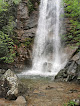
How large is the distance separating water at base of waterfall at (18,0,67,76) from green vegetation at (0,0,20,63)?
3060mm

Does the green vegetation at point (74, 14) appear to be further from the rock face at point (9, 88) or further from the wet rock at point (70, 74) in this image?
the rock face at point (9, 88)

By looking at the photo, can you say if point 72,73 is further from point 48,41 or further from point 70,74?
point 48,41

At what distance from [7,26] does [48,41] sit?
6179mm

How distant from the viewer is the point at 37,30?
634 inches

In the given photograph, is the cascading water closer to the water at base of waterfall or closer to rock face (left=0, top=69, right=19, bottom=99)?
the water at base of waterfall

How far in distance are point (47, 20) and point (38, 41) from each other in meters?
4.20

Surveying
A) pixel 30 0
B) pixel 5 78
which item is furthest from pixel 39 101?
pixel 30 0

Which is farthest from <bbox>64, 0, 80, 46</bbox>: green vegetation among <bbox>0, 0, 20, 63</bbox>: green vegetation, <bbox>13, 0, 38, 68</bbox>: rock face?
<bbox>13, 0, 38, 68</bbox>: rock face

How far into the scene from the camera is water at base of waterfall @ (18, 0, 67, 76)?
13.2 meters

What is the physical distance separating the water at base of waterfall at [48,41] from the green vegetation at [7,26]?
306 cm

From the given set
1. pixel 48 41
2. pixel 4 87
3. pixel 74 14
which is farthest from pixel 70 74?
pixel 48 41

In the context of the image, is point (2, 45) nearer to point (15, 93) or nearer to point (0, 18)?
point (0, 18)

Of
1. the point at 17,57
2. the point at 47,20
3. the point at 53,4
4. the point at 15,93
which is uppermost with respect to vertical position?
the point at 53,4

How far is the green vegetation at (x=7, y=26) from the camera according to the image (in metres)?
11.5
